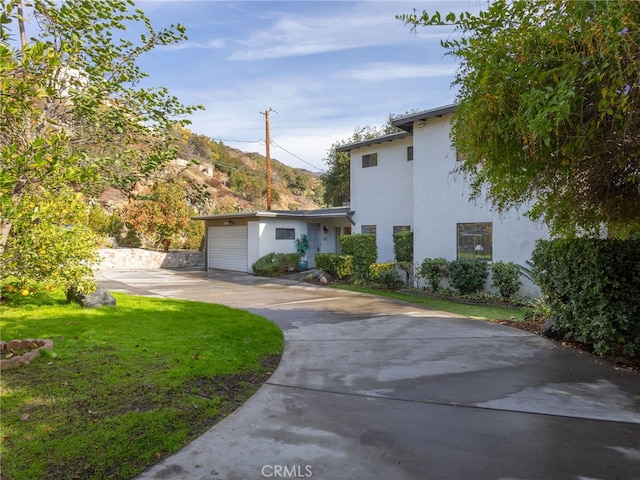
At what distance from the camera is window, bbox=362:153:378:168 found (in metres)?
16.7

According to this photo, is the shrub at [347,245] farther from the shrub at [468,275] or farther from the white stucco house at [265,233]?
the shrub at [468,275]

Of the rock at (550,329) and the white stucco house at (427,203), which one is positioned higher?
the white stucco house at (427,203)

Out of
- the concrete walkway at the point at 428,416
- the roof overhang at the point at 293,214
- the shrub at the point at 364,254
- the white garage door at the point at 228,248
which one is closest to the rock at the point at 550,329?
the concrete walkway at the point at 428,416

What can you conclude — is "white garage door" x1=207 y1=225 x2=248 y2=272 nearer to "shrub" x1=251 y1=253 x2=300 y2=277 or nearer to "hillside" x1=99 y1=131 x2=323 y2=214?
"shrub" x1=251 y1=253 x2=300 y2=277

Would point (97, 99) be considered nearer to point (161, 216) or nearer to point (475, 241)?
point (475, 241)

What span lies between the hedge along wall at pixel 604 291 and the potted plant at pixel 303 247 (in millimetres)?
15022

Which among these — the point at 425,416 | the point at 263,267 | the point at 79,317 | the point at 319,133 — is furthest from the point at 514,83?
the point at 319,133

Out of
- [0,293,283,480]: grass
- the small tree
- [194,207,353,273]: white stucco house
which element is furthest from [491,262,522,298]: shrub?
the small tree

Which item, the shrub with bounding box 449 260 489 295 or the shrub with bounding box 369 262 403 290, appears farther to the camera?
the shrub with bounding box 369 262 403 290

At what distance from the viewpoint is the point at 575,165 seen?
450 centimetres

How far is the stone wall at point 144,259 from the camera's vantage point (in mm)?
21625

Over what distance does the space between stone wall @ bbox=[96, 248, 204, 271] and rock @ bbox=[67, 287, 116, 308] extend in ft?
42.2

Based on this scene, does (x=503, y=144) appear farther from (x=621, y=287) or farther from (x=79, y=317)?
(x=79, y=317)

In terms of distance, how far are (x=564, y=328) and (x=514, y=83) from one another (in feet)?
15.3
